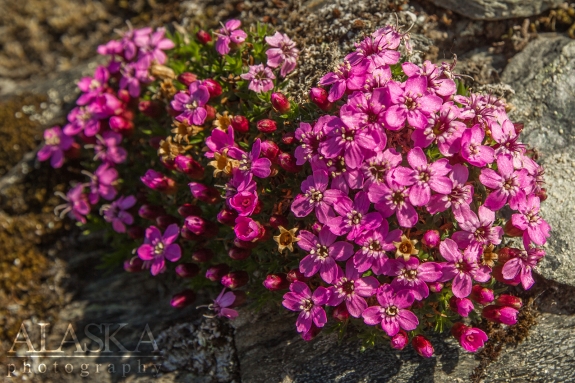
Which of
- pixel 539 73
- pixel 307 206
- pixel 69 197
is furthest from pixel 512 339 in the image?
pixel 69 197

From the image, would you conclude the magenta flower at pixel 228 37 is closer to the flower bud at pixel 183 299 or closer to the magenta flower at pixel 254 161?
the magenta flower at pixel 254 161

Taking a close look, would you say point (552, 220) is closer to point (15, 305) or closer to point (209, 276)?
point (209, 276)

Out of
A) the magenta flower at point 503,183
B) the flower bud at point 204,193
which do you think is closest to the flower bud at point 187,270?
the flower bud at point 204,193

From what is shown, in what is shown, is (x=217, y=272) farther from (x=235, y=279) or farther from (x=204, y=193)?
(x=204, y=193)

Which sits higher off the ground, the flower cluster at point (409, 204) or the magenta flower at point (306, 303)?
the flower cluster at point (409, 204)

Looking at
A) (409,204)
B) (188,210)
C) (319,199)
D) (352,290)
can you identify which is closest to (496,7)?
(409,204)

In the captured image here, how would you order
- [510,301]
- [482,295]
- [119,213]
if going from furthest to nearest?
1. [119,213]
2. [510,301]
3. [482,295]
